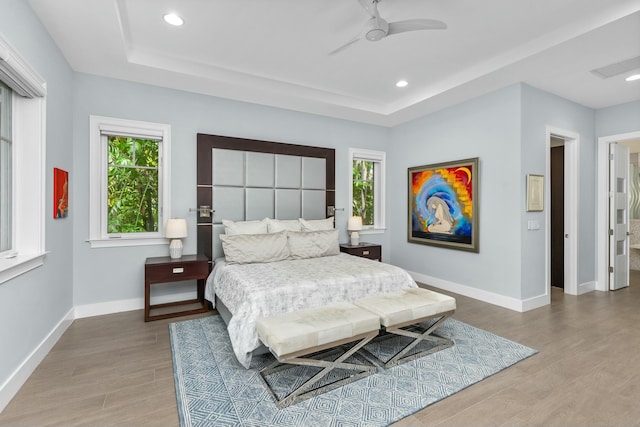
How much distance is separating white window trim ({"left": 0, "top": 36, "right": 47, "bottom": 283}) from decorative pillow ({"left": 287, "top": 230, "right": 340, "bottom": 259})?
2.42 metres

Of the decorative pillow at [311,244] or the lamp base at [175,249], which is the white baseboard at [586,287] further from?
the lamp base at [175,249]

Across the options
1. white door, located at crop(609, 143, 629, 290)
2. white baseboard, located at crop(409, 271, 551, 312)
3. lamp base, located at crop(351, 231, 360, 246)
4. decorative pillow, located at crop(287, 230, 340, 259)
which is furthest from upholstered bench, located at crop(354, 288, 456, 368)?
white door, located at crop(609, 143, 629, 290)

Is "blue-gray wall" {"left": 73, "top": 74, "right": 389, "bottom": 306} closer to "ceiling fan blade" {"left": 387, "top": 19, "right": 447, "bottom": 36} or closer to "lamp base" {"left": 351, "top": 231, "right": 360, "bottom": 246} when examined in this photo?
"lamp base" {"left": 351, "top": 231, "right": 360, "bottom": 246}

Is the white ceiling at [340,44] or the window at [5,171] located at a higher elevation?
the white ceiling at [340,44]

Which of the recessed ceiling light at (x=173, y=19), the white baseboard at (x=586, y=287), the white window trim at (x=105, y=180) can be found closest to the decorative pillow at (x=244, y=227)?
the white window trim at (x=105, y=180)

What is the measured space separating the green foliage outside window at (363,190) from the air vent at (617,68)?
3.24 metres

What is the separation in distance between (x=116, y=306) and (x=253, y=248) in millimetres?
1755

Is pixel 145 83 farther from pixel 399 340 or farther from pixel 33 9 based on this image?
pixel 399 340

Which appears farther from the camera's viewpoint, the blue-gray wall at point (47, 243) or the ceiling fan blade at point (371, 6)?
the ceiling fan blade at point (371, 6)

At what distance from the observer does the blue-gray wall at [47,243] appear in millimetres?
2104

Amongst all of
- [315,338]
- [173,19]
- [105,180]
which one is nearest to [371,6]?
[173,19]

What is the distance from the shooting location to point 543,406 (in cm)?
204

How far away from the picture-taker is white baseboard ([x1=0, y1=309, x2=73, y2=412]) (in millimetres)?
2008

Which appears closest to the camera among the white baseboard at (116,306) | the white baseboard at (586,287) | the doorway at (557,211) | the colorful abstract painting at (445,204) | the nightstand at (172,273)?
the nightstand at (172,273)
